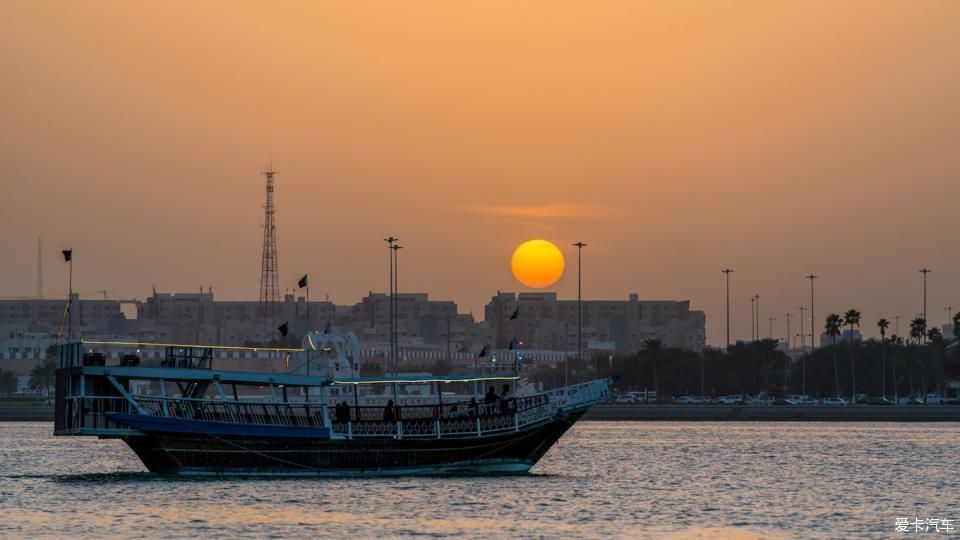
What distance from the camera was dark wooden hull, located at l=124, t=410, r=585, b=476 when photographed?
74.2 m

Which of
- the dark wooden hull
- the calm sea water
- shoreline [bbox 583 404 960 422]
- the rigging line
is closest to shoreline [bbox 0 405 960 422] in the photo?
shoreline [bbox 583 404 960 422]

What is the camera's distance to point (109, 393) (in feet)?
243

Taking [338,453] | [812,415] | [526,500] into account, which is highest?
[812,415]

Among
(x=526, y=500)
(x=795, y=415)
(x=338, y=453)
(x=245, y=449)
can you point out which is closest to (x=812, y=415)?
(x=795, y=415)

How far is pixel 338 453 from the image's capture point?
247ft

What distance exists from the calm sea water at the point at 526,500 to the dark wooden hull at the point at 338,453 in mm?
764

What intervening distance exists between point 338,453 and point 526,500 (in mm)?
10772

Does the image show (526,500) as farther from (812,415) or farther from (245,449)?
(812,415)

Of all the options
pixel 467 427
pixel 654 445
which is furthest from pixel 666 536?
pixel 654 445

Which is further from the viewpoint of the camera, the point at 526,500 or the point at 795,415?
the point at 795,415

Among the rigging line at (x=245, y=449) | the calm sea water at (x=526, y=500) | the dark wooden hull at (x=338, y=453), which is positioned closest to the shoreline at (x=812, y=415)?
the calm sea water at (x=526, y=500)

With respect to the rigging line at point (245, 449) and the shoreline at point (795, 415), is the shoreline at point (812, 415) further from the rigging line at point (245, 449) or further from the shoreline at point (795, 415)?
the rigging line at point (245, 449)

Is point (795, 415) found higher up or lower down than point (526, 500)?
higher up

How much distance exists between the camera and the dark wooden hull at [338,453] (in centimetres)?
7419
